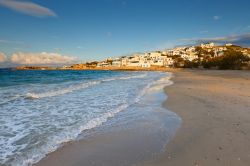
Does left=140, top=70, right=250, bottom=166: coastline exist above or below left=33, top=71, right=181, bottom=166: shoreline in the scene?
above

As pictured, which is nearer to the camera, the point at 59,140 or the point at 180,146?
the point at 180,146

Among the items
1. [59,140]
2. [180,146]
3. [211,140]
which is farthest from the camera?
[59,140]

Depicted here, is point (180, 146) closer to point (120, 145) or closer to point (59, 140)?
point (120, 145)

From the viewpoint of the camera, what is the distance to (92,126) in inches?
325

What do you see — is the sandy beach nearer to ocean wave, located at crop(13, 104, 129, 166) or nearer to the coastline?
the coastline

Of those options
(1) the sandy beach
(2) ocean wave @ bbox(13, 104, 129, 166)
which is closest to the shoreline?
(1) the sandy beach

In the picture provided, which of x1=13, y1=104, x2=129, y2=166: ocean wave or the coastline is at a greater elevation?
the coastline

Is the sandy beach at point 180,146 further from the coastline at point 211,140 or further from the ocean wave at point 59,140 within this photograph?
the ocean wave at point 59,140

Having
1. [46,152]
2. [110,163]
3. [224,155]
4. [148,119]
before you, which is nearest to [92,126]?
[148,119]

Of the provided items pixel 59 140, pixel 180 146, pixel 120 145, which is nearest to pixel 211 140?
pixel 180 146

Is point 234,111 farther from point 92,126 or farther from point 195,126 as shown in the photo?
point 92,126

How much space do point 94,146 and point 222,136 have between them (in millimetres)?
3026

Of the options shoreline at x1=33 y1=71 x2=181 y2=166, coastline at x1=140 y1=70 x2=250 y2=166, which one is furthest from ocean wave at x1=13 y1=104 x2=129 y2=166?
coastline at x1=140 y1=70 x2=250 y2=166

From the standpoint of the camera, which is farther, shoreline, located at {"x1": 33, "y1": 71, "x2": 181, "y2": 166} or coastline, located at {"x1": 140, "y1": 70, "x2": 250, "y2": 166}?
shoreline, located at {"x1": 33, "y1": 71, "x2": 181, "y2": 166}
